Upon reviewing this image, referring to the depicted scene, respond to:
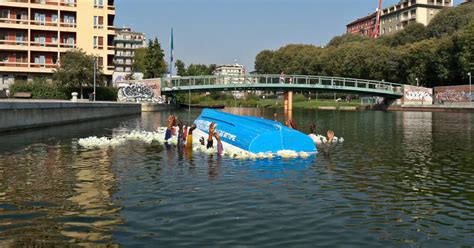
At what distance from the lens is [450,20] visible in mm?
141250

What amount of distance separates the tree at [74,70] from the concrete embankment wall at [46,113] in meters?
14.4

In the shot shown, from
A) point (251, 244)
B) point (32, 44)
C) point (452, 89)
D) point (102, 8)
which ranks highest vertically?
point (102, 8)

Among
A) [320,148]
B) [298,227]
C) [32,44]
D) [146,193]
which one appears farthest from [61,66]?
[298,227]

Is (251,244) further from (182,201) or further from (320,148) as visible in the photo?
(320,148)

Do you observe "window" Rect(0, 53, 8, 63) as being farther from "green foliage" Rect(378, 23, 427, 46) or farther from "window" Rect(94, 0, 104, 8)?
"green foliage" Rect(378, 23, 427, 46)

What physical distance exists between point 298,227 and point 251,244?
6.19ft

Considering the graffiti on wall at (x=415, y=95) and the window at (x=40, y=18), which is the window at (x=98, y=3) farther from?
the graffiti on wall at (x=415, y=95)

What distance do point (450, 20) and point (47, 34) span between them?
111135 millimetres

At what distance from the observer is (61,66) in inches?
3167

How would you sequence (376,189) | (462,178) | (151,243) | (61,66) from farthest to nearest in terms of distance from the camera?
1. (61,66)
2. (462,178)
3. (376,189)
4. (151,243)

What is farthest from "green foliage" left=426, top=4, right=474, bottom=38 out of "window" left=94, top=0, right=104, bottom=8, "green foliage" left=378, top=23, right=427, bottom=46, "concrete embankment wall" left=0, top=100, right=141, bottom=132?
"concrete embankment wall" left=0, top=100, right=141, bottom=132

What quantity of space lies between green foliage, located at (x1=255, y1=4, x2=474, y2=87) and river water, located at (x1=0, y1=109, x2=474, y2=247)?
92.7 m

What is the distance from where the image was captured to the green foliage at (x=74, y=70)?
79375mm

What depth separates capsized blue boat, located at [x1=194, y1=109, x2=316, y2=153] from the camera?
25.6 metres
